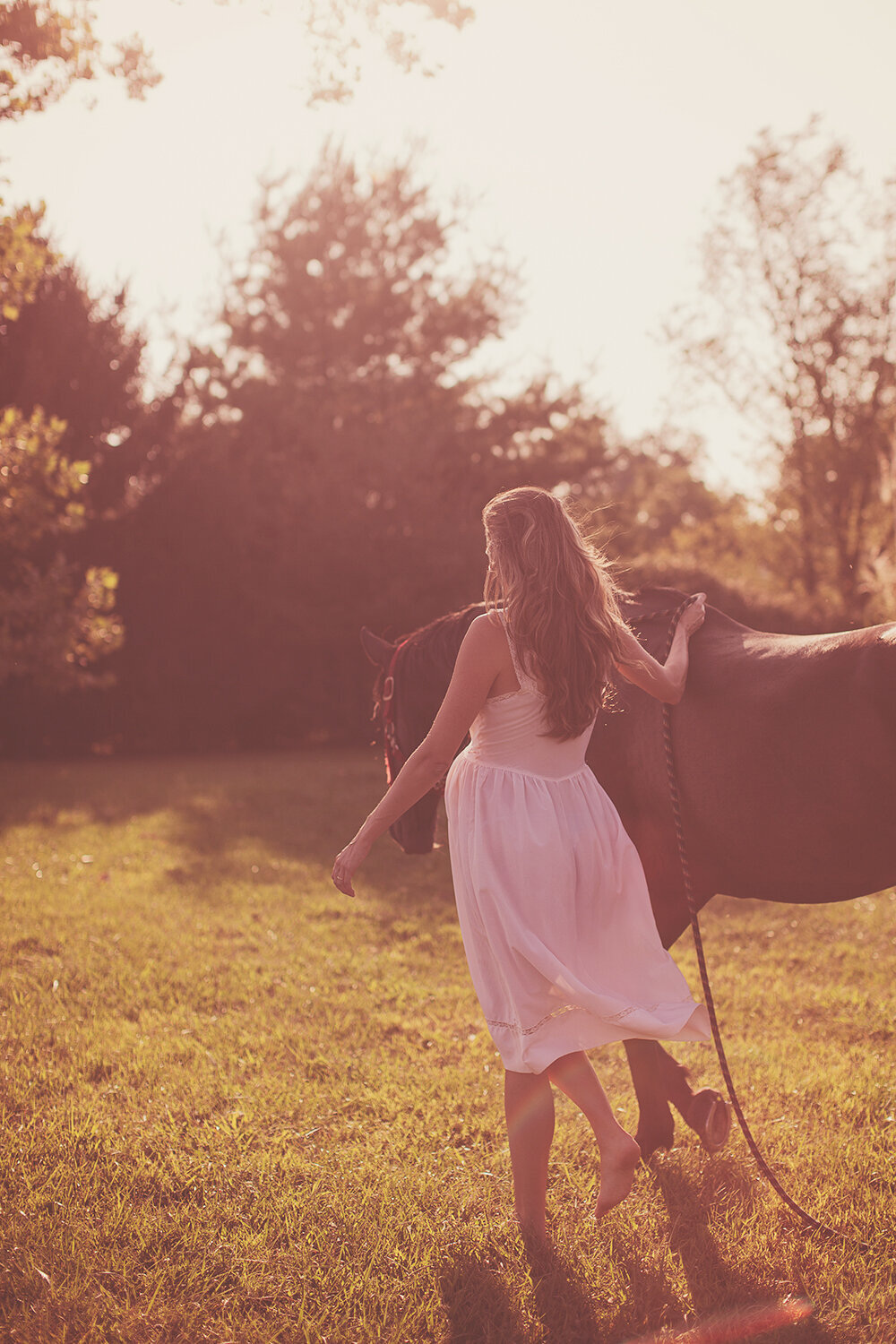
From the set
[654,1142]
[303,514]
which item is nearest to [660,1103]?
[654,1142]

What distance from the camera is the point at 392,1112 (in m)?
3.73

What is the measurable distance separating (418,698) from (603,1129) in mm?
1544

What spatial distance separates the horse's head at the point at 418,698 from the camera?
3.39 meters

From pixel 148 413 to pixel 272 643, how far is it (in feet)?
15.9

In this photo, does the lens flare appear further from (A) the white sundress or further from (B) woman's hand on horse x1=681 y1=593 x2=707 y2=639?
(B) woman's hand on horse x1=681 y1=593 x2=707 y2=639

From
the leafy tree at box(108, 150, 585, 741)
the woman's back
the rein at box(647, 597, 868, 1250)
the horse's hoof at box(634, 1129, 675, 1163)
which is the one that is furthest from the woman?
the leafy tree at box(108, 150, 585, 741)

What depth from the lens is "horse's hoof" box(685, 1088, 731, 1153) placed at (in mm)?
3320

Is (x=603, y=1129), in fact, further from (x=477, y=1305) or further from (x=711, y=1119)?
(x=711, y=1119)

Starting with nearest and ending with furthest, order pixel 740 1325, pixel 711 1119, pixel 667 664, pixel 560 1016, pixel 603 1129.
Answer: pixel 740 1325 → pixel 603 1129 → pixel 560 1016 → pixel 667 664 → pixel 711 1119

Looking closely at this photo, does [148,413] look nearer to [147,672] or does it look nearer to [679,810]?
[147,672]

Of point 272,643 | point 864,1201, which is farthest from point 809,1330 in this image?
point 272,643

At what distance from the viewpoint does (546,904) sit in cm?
263

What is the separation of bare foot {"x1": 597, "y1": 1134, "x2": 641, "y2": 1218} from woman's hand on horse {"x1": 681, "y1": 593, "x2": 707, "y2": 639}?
5.38ft

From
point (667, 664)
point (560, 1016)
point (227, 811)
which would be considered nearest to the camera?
point (560, 1016)
